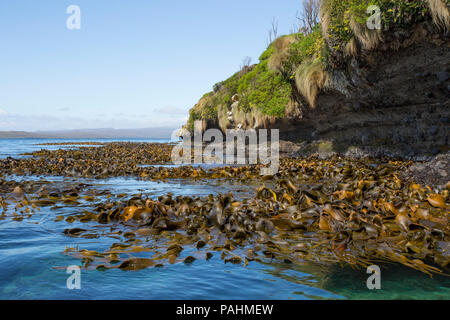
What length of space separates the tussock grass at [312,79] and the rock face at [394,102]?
0.32 meters

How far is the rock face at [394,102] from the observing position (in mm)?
8461

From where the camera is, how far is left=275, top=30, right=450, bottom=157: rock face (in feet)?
27.8

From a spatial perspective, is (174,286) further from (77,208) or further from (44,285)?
(77,208)

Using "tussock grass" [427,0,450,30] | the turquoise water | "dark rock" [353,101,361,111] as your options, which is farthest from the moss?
the turquoise water

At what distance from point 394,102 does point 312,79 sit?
10.4 feet

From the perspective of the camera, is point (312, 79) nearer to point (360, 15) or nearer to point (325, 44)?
point (325, 44)

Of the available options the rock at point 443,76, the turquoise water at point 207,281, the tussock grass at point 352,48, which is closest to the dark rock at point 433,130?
the rock at point 443,76

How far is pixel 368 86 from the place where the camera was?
10.2m

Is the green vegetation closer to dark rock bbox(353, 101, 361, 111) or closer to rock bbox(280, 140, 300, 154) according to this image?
dark rock bbox(353, 101, 361, 111)

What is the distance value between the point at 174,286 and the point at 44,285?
1037 millimetres

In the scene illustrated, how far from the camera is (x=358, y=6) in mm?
9195

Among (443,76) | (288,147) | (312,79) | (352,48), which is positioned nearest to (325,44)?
(312,79)

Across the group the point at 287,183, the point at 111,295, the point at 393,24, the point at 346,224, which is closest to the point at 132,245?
the point at 111,295

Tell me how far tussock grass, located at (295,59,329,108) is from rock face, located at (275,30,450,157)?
0.32 m
